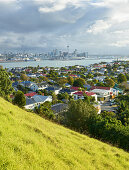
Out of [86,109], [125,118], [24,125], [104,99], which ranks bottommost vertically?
[104,99]

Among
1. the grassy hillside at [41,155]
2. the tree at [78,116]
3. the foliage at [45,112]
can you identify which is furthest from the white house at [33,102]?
the grassy hillside at [41,155]

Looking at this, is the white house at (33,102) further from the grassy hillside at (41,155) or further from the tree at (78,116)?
the grassy hillside at (41,155)

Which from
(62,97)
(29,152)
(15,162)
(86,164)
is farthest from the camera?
(62,97)

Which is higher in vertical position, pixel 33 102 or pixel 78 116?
pixel 78 116

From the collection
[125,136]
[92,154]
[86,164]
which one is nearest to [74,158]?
[86,164]

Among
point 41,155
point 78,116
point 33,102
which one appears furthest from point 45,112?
point 41,155

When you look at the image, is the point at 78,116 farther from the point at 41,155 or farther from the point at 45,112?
the point at 41,155

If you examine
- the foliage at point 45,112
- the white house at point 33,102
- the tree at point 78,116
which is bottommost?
the white house at point 33,102

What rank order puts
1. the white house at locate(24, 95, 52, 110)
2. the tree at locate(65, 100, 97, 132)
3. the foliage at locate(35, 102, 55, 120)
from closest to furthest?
the tree at locate(65, 100, 97, 132) → the foliage at locate(35, 102, 55, 120) → the white house at locate(24, 95, 52, 110)

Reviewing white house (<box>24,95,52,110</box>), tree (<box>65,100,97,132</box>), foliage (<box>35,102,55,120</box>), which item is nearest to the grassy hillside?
tree (<box>65,100,97,132</box>)

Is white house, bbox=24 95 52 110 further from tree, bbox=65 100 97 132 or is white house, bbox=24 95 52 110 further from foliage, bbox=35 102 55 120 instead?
tree, bbox=65 100 97 132

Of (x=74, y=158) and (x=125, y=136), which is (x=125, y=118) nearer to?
(x=125, y=136)
